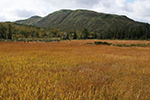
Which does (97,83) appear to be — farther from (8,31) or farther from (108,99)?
(8,31)

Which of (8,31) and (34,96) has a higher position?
(8,31)

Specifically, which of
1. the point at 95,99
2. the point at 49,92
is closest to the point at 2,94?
the point at 49,92

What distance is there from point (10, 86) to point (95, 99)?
9.86 feet

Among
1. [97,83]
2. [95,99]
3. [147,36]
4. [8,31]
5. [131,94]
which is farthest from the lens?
[8,31]

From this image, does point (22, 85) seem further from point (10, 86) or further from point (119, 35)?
point (119, 35)

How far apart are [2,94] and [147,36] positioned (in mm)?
115813

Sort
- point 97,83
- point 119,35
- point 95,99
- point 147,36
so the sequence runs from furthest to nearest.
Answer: point 119,35 < point 147,36 < point 97,83 < point 95,99

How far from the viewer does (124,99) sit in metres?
3.15

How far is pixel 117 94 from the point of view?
349 centimetres

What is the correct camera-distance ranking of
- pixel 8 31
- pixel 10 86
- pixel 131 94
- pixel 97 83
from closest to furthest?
pixel 131 94, pixel 10 86, pixel 97 83, pixel 8 31

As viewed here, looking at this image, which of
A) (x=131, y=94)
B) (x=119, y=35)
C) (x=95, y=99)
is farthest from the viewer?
(x=119, y=35)

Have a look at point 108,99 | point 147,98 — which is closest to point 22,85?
point 108,99

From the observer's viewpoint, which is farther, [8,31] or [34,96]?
[8,31]

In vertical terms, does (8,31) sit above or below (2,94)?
above
